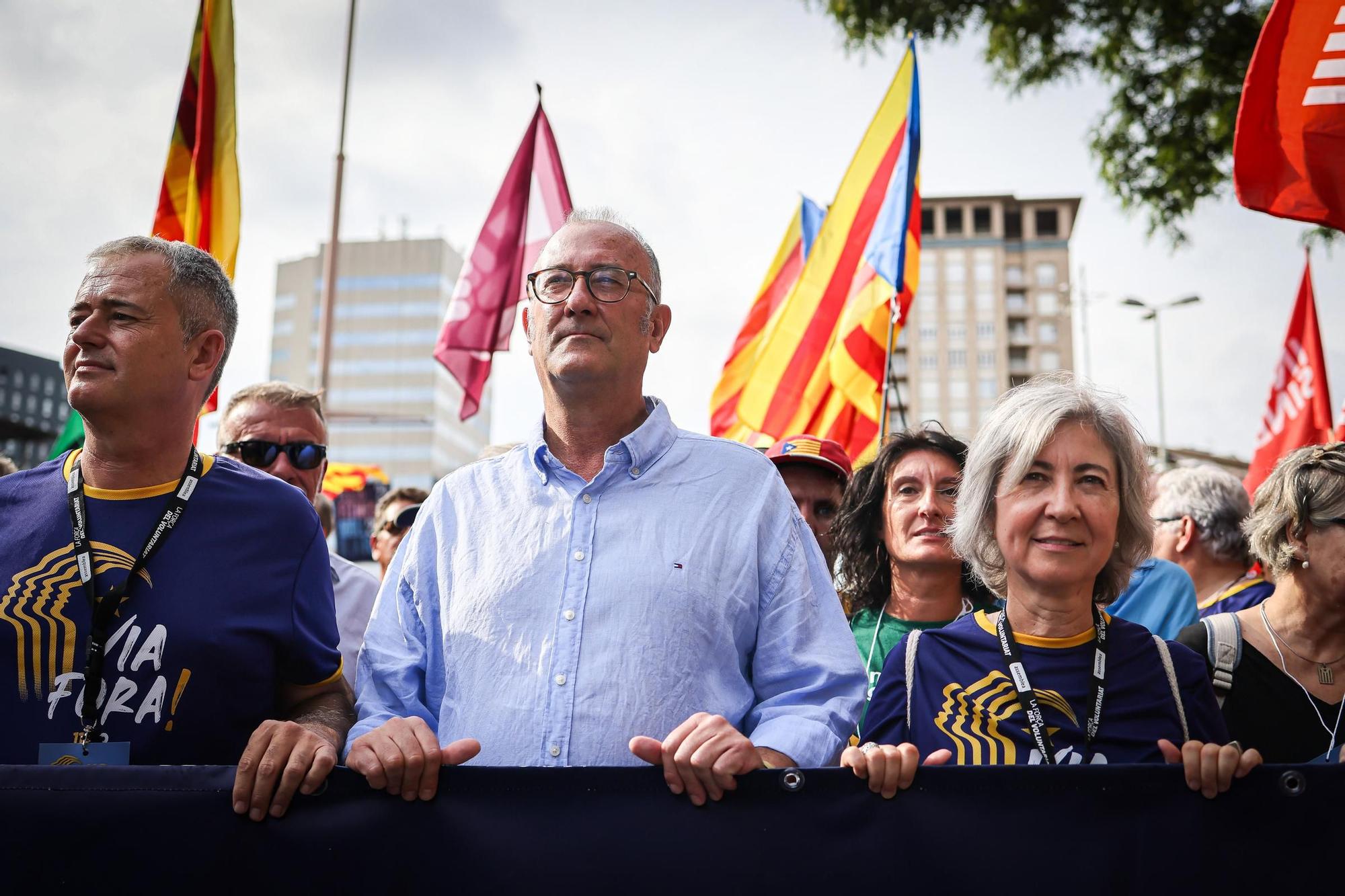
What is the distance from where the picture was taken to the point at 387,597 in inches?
104

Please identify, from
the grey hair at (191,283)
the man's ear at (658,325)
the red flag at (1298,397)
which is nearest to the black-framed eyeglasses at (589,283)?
the man's ear at (658,325)

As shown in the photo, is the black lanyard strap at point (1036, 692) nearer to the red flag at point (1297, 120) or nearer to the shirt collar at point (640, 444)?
the shirt collar at point (640, 444)

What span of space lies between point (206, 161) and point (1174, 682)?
5120 millimetres

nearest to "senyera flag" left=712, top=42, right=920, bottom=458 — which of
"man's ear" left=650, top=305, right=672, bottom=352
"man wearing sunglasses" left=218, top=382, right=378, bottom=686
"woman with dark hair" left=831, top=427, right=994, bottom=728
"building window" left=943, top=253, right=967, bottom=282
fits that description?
"woman with dark hair" left=831, top=427, right=994, bottom=728

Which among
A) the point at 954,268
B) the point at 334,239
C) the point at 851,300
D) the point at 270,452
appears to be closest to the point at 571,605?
the point at 270,452

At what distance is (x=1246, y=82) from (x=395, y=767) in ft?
12.2

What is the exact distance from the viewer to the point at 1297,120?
3920mm

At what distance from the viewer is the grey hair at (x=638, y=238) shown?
2.79m

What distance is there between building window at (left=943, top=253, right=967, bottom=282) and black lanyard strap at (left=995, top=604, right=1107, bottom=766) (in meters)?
83.5

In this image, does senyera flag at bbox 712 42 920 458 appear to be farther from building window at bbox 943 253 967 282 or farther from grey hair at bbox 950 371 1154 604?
building window at bbox 943 253 967 282

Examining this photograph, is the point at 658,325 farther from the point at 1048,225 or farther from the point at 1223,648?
the point at 1048,225

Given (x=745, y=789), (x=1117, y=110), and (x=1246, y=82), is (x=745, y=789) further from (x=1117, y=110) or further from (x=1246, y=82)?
(x=1117, y=110)

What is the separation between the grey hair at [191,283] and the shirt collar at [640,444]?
78 cm

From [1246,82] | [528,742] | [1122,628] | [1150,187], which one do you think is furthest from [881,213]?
[1150,187]
